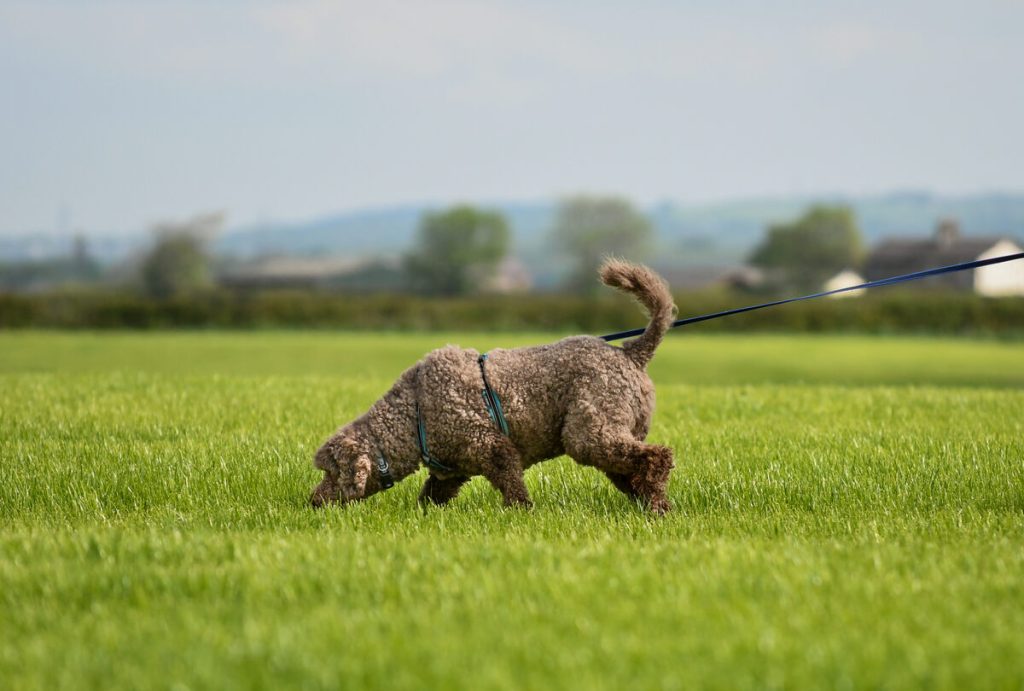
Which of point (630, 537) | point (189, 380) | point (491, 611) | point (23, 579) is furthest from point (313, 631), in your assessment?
point (189, 380)

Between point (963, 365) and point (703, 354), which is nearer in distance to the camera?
point (963, 365)

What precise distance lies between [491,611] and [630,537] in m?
1.93

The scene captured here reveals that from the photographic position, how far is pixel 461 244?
98125 millimetres

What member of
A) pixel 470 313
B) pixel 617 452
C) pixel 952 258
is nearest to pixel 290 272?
pixel 952 258

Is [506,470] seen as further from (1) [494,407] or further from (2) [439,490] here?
(2) [439,490]

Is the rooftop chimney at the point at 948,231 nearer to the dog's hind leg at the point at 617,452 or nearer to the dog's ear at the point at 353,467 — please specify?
the dog's hind leg at the point at 617,452

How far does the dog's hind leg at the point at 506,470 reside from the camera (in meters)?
7.34

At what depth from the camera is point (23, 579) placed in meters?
5.68

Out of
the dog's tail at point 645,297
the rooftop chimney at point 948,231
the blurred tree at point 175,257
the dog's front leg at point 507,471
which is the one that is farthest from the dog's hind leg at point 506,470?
the rooftop chimney at point 948,231

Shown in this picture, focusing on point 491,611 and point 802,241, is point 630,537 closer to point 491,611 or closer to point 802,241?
point 491,611

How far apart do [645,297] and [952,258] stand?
80558 millimetres

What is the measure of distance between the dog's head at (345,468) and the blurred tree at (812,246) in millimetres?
80529

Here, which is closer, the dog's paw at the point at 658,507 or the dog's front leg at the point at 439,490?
the dog's paw at the point at 658,507

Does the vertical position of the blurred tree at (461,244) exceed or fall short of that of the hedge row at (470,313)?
it exceeds it
